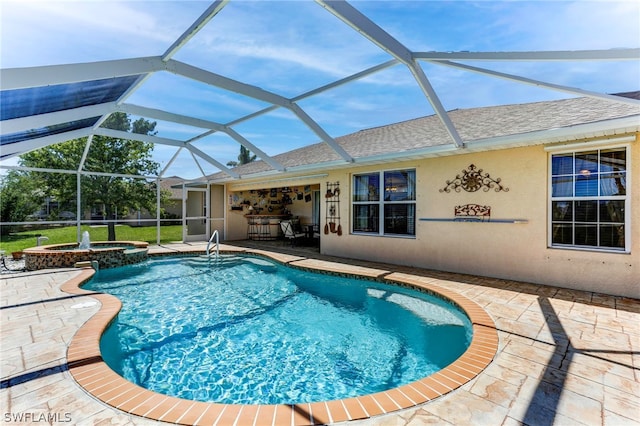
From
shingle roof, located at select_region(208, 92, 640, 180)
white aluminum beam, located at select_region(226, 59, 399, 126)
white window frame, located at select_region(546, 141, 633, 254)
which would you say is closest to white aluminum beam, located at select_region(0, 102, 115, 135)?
white aluminum beam, located at select_region(226, 59, 399, 126)

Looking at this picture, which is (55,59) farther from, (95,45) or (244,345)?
(244,345)

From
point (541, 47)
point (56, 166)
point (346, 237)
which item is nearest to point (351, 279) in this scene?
point (346, 237)

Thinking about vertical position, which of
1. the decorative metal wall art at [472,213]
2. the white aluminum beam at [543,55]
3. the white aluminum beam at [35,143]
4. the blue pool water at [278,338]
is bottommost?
the blue pool water at [278,338]

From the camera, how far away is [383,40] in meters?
4.80

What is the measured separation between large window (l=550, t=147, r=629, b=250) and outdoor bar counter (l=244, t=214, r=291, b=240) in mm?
12727

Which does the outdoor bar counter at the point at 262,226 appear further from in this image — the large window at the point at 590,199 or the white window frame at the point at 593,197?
the large window at the point at 590,199

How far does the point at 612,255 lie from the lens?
5797 millimetres

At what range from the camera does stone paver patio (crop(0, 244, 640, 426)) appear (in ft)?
7.83

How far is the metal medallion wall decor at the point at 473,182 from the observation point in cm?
716

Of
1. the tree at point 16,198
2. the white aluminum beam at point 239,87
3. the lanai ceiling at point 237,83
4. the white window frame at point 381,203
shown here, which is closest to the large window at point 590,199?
the lanai ceiling at point 237,83

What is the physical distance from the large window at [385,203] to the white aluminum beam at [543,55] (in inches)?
162

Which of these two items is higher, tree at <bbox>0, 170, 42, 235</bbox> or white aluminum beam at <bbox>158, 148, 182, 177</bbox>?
white aluminum beam at <bbox>158, 148, 182, 177</bbox>

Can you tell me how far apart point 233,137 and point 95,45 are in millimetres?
5159

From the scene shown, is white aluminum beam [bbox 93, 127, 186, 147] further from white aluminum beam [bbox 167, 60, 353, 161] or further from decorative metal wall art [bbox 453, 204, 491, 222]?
decorative metal wall art [bbox 453, 204, 491, 222]
